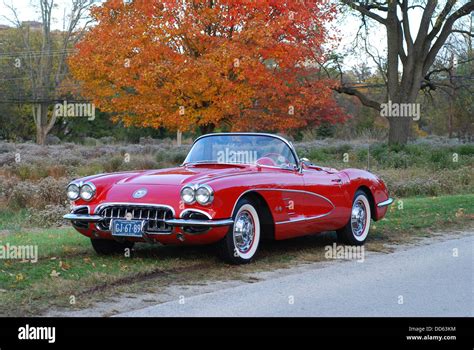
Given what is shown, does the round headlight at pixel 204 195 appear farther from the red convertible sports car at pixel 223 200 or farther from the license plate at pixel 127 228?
the license plate at pixel 127 228

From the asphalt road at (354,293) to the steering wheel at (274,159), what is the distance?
4.94 feet

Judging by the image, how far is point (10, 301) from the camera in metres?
6.31

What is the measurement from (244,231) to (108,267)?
1.57m

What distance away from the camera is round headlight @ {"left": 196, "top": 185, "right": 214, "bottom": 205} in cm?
784

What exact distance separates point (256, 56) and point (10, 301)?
1419cm

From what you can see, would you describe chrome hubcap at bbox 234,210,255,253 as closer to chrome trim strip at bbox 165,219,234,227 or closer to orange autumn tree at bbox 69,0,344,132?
chrome trim strip at bbox 165,219,234,227

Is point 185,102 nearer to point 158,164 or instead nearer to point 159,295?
point 158,164

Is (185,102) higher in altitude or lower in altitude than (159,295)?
higher

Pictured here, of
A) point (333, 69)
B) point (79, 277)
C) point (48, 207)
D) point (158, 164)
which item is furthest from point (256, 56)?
point (79, 277)

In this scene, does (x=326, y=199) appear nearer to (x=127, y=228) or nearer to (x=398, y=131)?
(x=127, y=228)

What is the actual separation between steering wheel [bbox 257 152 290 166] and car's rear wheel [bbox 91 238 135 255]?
2025mm

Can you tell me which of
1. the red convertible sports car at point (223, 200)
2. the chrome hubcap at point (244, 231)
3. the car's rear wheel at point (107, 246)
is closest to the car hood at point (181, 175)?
the red convertible sports car at point (223, 200)

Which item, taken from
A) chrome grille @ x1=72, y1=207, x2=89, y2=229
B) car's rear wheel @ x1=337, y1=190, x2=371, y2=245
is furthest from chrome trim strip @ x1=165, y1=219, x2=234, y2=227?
car's rear wheel @ x1=337, y1=190, x2=371, y2=245

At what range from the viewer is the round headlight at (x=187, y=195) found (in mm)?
7863
